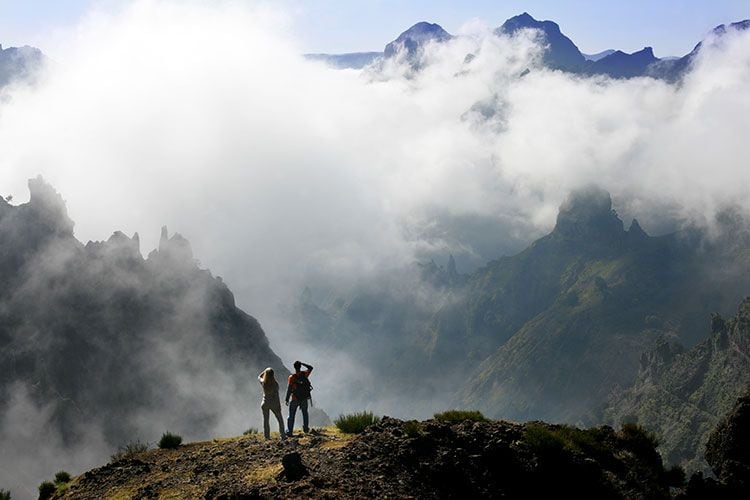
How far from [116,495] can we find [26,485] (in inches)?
5635

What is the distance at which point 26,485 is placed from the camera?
149 meters

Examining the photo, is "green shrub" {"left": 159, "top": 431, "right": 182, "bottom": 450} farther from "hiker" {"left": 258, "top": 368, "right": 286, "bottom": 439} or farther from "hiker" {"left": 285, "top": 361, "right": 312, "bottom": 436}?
"hiker" {"left": 285, "top": 361, "right": 312, "bottom": 436}

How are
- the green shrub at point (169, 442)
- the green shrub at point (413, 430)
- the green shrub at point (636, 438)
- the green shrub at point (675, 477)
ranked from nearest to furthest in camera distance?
the green shrub at point (413, 430), the green shrub at point (675, 477), the green shrub at point (636, 438), the green shrub at point (169, 442)

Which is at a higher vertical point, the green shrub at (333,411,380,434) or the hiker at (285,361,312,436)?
the hiker at (285,361,312,436)

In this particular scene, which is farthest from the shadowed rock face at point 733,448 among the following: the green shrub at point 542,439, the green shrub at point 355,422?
the green shrub at point 355,422

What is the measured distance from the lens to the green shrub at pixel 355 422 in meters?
33.0

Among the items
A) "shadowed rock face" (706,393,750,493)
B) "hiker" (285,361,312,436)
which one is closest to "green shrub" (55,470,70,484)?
"hiker" (285,361,312,436)

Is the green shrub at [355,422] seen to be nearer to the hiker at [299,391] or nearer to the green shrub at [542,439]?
the hiker at [299,391]

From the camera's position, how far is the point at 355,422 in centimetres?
3356

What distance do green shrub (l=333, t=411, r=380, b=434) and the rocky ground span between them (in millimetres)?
876

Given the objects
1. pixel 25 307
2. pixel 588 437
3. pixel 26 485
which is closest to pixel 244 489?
pixel 588 437

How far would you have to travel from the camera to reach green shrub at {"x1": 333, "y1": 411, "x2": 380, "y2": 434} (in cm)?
3300

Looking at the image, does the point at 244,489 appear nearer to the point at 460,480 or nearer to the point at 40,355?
the point at 460,480

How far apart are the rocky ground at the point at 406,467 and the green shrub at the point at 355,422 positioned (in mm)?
876
